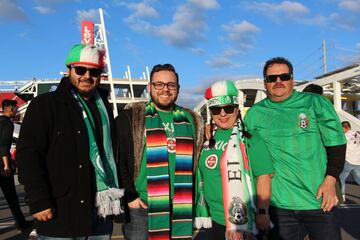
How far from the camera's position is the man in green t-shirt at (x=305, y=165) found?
2.91m

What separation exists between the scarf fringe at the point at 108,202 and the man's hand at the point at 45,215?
312mm

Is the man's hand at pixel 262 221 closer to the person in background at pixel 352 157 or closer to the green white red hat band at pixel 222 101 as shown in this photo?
the green white red hat band at pixel 222 101

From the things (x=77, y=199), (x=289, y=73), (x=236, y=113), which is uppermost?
(x=289, y=73)

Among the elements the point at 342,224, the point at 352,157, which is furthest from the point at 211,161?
the point at 352,157

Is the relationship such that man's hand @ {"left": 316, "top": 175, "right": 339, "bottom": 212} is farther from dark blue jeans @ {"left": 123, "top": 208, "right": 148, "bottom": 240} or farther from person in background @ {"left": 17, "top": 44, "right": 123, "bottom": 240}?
person in background @ {"left": 17, "top": 44, "right": 123, "bottom": 240}

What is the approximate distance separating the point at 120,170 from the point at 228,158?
0.79m

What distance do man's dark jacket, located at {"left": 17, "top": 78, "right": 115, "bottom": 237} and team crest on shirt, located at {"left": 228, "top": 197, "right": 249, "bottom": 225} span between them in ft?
3.17

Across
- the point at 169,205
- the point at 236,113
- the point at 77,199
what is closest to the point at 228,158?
the point at 236,113

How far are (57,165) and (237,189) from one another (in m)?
1.23

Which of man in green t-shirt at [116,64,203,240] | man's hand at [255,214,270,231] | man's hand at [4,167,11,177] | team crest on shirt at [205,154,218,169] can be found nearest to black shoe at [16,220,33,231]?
man's hand at [4,167,11,177]

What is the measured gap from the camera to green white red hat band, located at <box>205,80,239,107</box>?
293 centimetres

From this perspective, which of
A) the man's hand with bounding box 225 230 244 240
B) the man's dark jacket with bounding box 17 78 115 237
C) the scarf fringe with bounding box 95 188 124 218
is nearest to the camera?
the man's dark jacket with bounding box 17 78 115 237

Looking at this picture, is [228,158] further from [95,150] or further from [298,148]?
[95,150]

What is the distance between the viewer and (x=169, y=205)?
9.66ft
